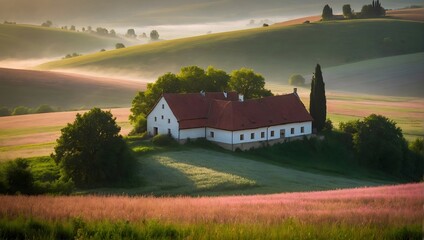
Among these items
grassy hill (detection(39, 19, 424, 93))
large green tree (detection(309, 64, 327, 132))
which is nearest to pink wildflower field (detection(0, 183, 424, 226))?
large green tree (detection(309, 64, 327, 132))

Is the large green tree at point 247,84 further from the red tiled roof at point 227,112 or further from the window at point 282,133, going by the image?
the window at point 282,133

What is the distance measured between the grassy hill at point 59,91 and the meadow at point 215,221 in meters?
82.3

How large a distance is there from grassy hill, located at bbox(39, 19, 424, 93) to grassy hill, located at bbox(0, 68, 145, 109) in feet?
142

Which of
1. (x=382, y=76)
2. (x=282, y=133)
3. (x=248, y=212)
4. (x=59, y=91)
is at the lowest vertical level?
(x=282, y=133)

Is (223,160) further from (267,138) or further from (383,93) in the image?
(383,93)

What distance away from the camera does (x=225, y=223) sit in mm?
16203

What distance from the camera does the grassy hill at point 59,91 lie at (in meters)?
103

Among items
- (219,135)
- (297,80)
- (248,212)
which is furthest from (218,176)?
(297,80)

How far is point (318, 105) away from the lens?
2965 inches

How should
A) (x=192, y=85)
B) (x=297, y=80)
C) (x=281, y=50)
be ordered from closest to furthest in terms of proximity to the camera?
(x=192, y=85) < (x=297, y=80) < (x=281, y=50)

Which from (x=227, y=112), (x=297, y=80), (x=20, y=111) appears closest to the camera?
(x=227, y=112)

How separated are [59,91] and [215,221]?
336 feet

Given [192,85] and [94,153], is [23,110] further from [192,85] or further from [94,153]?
[94,153]

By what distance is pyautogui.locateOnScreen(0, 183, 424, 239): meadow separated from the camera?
14.4 metres
